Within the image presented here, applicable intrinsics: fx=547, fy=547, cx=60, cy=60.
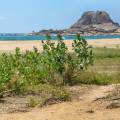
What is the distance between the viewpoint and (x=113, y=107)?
1127cm

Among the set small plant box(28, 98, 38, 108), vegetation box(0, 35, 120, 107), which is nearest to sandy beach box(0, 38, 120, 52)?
vegetation box(0, 35, 120, 107)

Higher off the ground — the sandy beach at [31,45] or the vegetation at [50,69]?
the vegetation at [50,69]

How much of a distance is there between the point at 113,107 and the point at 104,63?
533 inches

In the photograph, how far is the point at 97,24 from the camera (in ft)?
500

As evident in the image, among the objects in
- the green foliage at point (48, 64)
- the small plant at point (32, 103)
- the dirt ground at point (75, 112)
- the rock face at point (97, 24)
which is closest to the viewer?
the dirt ground at point (75, 112)

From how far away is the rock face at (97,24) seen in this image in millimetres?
148750

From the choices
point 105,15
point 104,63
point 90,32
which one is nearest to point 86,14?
point 105,15

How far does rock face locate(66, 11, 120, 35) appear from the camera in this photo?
488ft

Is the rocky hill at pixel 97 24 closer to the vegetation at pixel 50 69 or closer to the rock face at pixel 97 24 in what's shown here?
the rock face at pixel 97 24

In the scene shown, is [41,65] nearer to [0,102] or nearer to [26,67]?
[26,67]

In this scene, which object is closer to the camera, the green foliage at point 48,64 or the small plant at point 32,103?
the small plant at point 32,103

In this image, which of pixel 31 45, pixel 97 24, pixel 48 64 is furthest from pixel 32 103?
pixel 97 24

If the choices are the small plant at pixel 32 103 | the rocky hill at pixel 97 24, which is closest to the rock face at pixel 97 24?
the rocky hill at pixel 97 24

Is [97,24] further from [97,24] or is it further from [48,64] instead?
[48,64]
